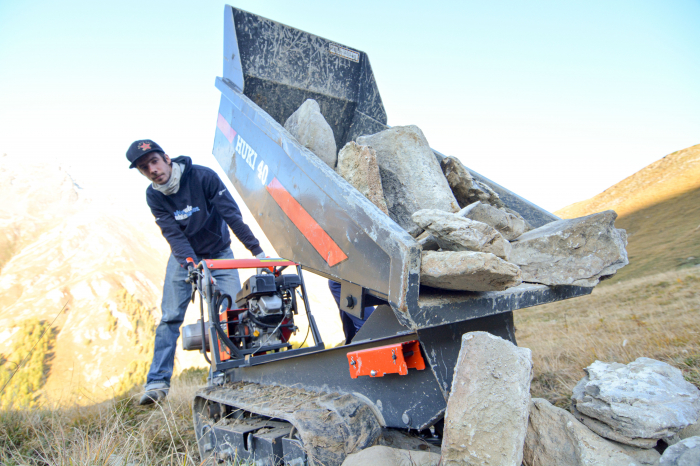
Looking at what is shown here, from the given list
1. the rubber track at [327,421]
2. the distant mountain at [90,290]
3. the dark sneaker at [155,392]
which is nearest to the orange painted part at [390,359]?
the rubber track at [327,421]

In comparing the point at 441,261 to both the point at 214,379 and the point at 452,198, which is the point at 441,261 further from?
the point at 214,379

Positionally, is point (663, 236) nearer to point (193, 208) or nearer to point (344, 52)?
point (344, 52)

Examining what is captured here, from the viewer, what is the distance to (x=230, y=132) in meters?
2.99

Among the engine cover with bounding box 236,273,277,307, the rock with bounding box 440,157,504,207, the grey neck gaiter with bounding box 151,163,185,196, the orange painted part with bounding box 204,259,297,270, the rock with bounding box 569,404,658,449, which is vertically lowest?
the rock with bounding box 569,404,658,449

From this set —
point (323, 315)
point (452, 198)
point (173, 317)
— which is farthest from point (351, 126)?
point (323, 315)

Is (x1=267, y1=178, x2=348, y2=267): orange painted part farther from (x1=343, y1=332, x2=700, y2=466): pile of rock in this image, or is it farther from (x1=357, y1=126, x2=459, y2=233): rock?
(x1=343, y1=332, x2=700, y2=466): pile of rock

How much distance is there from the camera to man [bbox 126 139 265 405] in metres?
3.01

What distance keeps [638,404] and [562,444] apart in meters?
0.29

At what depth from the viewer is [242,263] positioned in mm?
2646

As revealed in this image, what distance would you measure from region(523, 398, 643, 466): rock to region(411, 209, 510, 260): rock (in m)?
0.61

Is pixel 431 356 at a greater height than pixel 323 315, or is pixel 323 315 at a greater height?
pixel 431 356

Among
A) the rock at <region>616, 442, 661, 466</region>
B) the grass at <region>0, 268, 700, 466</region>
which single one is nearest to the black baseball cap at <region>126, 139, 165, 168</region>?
the grass at <region>0, 268, 700, 466</region>

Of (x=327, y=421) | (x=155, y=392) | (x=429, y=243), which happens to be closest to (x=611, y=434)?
(x=429, y=243)

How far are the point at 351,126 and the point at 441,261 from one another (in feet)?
8.40
